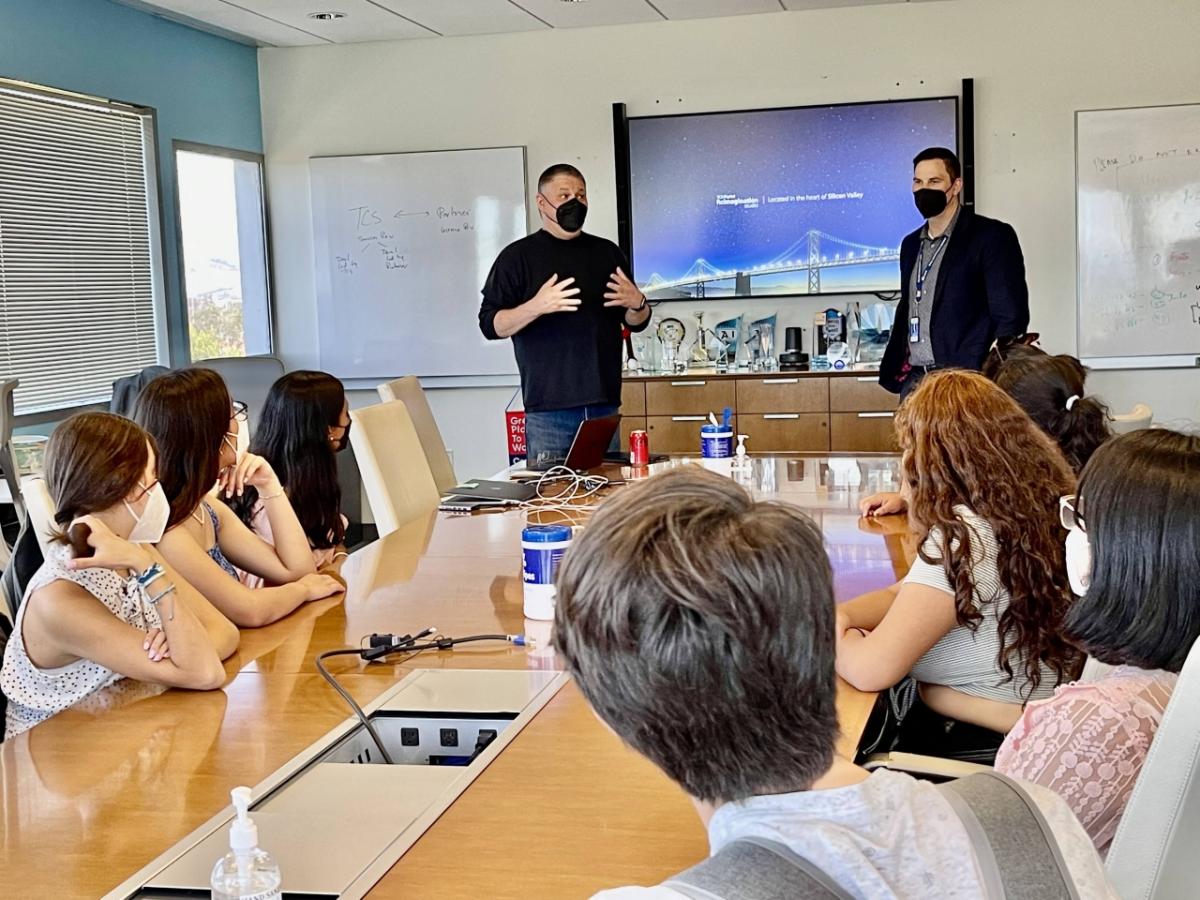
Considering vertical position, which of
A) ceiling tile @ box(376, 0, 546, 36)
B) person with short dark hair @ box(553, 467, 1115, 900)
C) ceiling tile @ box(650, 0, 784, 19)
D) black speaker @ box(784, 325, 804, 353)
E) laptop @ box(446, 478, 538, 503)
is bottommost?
laptop @ box(446, 478, 538, 503)

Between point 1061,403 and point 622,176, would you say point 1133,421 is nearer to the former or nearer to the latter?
point 1061,403

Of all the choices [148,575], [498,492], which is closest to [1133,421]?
[498,492]

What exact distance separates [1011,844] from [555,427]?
12.3 feet

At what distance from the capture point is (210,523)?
2686 mm

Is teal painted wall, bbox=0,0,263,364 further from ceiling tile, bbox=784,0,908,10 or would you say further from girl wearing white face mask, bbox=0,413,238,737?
girl wearing white face mask, bbox=0,413,238,737

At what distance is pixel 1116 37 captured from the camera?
5.72 metres

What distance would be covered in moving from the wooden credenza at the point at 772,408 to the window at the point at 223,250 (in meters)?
2.01

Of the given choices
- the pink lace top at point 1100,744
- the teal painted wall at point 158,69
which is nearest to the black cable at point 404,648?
the pink lace top at point 1100,744

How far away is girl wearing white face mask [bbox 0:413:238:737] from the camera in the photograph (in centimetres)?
194

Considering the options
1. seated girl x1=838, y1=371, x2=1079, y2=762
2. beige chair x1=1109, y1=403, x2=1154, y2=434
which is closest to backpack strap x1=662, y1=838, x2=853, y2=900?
seated girl x1=838, y1=371, x2=1079, y2=762

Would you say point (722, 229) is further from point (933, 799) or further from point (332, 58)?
point (933, 799)

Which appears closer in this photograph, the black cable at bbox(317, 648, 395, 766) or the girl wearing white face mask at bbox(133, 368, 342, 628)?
the black cable at bbox(317, 648, 395, 766)

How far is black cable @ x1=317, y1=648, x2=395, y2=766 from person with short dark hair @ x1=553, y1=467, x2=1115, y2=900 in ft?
3.04

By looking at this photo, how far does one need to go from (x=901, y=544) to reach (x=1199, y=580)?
1.49 metres
